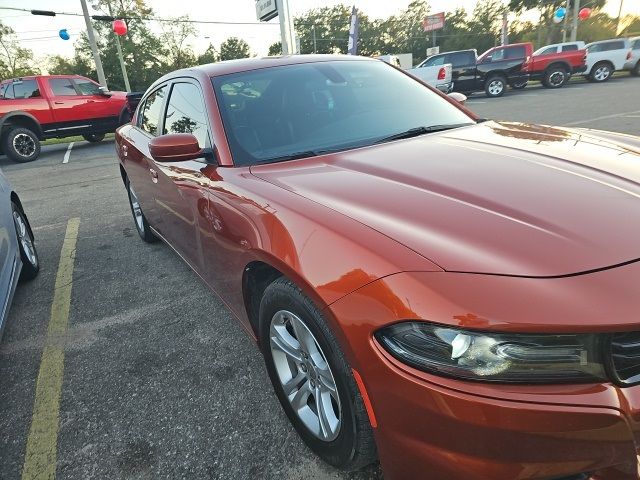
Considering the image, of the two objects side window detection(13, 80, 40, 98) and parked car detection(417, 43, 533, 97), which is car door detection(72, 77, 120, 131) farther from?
parked car detection(417, 43, 533, 97)

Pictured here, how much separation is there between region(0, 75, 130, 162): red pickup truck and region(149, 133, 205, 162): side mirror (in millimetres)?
10962

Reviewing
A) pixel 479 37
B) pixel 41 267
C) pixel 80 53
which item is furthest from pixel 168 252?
pixel 479 37

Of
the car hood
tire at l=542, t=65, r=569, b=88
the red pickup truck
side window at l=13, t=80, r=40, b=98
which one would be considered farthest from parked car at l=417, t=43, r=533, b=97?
the car hood

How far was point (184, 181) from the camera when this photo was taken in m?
2.57

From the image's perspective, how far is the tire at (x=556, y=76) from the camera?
→ 738 inches

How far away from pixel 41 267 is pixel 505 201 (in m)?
4.23

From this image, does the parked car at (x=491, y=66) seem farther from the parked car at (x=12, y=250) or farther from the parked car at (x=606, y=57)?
the parked car at (x=12, y=250)

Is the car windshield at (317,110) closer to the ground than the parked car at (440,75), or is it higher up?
higher up

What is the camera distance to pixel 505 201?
59.1 inches

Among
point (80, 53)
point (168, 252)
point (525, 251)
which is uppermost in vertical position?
point (80, 53)

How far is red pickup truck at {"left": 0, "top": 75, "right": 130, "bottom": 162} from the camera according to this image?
1095 centimetres

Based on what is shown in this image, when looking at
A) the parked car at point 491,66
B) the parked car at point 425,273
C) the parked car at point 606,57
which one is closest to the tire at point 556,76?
the parked car at point 491,66

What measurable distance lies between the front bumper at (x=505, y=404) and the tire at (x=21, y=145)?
41.1ft

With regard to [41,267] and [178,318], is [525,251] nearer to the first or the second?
[178,318]
